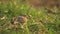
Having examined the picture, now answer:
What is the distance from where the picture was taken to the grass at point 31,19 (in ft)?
14.1

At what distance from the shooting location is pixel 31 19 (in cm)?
452

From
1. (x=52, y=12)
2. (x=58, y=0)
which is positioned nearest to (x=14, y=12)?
(x=52, y=12)

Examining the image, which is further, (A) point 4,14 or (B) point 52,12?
(B) point 52,12

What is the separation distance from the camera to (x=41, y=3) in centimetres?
549

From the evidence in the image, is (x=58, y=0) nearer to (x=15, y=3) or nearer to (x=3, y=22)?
(x=15, y=3)

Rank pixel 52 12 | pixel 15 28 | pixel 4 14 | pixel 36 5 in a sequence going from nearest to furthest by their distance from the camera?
pixel 15 28
pixel 4 14
pixel 52 12
pixel 36 5

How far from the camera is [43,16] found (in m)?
4.75

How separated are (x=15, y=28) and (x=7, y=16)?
1.11ft

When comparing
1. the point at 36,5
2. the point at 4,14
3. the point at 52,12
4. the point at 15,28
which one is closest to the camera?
the point at 15,28

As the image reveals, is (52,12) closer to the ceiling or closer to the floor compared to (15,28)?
closer to the ceiling

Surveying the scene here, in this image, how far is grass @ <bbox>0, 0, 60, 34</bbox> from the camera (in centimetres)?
431

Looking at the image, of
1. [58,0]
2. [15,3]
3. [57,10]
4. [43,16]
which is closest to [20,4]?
[15,3]

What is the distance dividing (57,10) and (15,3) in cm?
79

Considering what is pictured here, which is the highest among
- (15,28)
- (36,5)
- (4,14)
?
(36,5)
